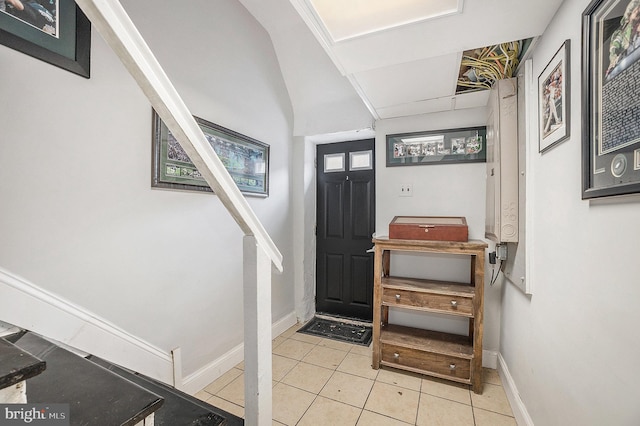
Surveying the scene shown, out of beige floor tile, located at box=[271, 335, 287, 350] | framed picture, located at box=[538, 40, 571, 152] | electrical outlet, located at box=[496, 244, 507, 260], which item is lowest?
beige floor tile, located at box=[271, 335, 287, 350]

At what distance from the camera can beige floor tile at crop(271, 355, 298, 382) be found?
2117 mm

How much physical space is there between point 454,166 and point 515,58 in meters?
0.88

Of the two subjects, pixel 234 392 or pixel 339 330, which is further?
pixel 339 330

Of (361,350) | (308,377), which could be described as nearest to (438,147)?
(361,350)

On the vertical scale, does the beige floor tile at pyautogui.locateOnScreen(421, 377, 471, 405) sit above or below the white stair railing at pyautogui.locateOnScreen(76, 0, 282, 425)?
below

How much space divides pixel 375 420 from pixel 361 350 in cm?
84

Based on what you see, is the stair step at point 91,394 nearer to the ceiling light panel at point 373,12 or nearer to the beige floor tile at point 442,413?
the ceiling light panel at point 373,12

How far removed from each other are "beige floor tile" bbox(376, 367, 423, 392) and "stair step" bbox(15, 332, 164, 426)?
1821 millimetres

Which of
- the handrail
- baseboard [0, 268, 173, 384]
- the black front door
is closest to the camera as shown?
the handrail

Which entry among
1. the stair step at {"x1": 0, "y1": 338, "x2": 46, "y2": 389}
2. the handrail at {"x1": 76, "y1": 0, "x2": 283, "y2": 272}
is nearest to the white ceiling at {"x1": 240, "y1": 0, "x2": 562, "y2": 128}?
the handrail at {"x1": 76, "y1": 0, "x2": 283, "y2": 272}

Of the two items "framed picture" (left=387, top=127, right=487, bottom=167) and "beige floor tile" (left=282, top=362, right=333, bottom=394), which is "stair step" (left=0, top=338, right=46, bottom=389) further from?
"framed picture" (left=387, top=127, right=487, bottom=167)

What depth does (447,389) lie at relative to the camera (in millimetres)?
1954

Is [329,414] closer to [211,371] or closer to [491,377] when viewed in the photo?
[211,371]

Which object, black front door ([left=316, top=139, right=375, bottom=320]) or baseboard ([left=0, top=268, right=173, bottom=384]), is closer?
baseboard ([left=0, top=268, right=173, bottom=384])
